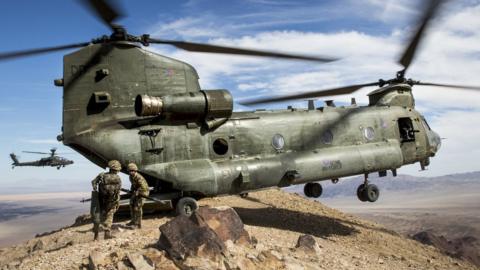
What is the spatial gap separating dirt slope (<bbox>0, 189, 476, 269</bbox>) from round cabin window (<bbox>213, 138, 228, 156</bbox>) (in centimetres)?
231

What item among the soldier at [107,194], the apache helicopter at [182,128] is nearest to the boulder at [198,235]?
the soldier at [107,194]

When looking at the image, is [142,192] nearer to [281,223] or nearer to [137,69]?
[137,69]

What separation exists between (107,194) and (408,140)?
36.5 feet

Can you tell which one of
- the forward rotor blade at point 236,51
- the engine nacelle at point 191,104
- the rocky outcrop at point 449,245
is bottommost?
the rocky outcrop at point 449,245

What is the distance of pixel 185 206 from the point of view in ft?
34.8

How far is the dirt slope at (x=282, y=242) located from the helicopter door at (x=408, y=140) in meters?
3.08

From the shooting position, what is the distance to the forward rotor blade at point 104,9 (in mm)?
7617

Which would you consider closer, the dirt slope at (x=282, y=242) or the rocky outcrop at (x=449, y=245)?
the dirt slope at (x=282, y=242)

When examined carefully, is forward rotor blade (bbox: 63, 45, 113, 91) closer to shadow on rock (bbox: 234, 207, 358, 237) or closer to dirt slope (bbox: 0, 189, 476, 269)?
dirt slope (bbox: 0, 189, 476, 269)

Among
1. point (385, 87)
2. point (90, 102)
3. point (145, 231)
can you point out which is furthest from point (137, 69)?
point (385, 87)

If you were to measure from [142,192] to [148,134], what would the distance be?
1.86 m

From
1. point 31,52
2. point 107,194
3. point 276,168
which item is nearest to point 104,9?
point 31,52

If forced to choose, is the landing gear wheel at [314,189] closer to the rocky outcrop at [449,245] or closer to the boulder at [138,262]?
the boulder at [138,262]

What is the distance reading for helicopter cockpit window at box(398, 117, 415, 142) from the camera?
1477 centimetres
